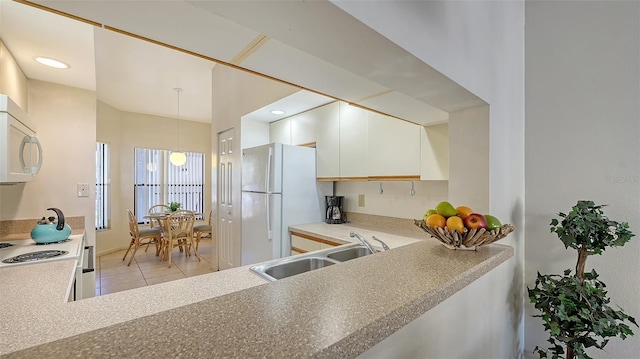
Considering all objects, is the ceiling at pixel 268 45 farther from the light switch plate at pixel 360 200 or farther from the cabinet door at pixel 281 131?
the light switch plate at pixel 360 200

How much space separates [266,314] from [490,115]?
142 cm

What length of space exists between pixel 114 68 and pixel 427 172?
411cm

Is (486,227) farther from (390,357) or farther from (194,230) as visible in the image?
(194,230)

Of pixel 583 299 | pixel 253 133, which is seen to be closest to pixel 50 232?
pixel 253 133

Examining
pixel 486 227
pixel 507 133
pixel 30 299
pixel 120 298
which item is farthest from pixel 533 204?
pixel 30 299

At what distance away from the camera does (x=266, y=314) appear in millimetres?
534

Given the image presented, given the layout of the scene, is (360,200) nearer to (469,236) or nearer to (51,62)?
(469,236)

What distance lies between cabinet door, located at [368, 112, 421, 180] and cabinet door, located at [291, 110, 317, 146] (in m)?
0.78

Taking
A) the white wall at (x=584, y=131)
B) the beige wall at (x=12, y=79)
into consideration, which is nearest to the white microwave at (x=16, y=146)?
the beige wall at (x=12, y=79)

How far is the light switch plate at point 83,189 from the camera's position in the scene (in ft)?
8.52

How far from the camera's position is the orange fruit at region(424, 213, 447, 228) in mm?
1116

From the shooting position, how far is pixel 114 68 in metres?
3.60

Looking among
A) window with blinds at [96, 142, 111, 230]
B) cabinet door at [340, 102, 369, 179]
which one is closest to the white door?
cabinet door at [340, 102, 369, 179]

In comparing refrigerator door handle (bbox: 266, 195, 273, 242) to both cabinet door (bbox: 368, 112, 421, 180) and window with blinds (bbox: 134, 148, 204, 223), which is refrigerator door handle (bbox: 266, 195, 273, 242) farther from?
window with blinds (bbox: 134, 148, 204, 223)
